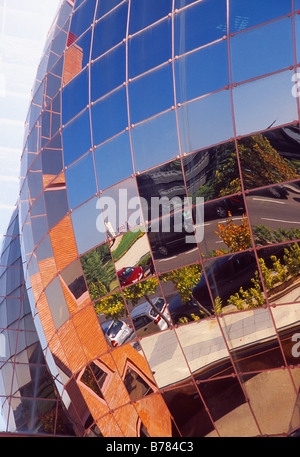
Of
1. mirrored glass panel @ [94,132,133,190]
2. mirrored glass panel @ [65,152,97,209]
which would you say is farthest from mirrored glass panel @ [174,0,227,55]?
mirrored glass panel @ [65,152,97,209]

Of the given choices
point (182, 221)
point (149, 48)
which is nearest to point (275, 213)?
point (182, 221)

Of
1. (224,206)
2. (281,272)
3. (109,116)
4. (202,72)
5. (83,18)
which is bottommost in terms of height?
(281,272)

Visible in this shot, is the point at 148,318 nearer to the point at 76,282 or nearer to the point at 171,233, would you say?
the point at 171,233

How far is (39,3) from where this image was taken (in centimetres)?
1583

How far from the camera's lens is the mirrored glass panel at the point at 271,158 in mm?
7371

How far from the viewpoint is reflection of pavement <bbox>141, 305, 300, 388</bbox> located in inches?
303

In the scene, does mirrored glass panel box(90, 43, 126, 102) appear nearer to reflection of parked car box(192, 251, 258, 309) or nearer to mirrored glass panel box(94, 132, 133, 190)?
mirrored glass panel box(94, 132, 133, 190)

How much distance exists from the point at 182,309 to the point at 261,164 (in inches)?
90.7

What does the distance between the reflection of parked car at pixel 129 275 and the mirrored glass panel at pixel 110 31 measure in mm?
3665

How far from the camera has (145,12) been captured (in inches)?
354

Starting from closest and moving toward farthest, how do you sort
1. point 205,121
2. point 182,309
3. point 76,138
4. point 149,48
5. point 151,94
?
point 205,121, point 182,309, point 151,94, point 149,48, point 76,138

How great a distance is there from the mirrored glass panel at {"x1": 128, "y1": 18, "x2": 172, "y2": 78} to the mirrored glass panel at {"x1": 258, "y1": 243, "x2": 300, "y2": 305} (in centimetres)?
323

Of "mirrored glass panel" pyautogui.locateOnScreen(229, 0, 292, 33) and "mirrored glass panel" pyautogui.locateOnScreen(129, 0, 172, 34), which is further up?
"mirrored glass panel" pyautogui.locateOnScreen(129, 0, 172, 34)

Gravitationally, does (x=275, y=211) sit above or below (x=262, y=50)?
below
